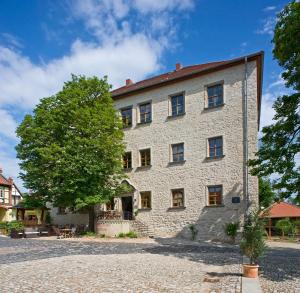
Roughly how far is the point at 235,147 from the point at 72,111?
36.9 feet

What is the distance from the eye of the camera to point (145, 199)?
25.1 metres


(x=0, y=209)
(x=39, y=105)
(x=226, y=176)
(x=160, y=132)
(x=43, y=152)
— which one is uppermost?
(x=39, y=105)

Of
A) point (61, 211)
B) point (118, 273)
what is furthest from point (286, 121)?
point (61, 211)

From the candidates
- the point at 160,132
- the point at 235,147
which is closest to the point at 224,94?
the point at 235,147

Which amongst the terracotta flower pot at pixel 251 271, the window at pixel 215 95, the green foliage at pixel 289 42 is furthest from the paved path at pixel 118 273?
the window at pixel 215 95

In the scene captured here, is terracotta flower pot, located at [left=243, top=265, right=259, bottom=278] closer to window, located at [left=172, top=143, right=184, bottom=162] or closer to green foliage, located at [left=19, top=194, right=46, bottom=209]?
window, located at [left=172, top=143, right=184, bottom=162]

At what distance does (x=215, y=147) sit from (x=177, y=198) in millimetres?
4492

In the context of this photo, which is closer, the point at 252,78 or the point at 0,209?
the point at 252,78

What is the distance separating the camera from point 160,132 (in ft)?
81.6

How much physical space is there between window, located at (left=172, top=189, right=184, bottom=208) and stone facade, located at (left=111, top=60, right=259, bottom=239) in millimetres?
281

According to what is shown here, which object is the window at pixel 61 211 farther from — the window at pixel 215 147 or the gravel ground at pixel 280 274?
the gravel ground at pixel 280 274

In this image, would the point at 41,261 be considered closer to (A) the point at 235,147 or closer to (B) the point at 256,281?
(B) the point at 256,281

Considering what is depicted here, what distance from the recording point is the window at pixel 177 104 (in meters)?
24.3

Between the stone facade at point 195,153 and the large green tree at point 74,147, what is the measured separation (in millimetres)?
2504
